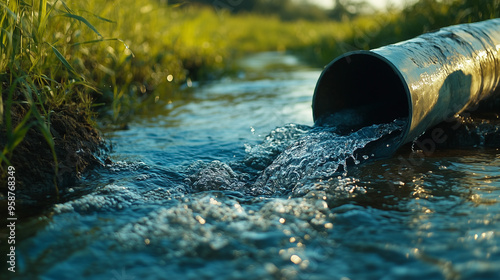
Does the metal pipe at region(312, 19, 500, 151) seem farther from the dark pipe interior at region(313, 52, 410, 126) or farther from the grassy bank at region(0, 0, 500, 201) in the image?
the grassy bank at region(0, 0, 500, 201)

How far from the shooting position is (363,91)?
147 inches

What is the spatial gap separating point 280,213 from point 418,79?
1257 millimetres

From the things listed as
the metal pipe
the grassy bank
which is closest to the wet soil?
the grassy bank

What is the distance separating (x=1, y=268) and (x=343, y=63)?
2544mm

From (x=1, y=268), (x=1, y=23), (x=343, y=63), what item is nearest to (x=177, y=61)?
(x=343, y=63)

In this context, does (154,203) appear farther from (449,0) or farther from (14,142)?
(449,0)

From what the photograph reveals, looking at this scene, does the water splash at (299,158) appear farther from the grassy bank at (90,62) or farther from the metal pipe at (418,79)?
the grassy bank at (90,62)

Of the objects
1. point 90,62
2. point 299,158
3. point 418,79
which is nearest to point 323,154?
point 299,158

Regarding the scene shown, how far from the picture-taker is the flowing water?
1618 mm

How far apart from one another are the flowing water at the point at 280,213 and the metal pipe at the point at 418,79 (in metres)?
0.28

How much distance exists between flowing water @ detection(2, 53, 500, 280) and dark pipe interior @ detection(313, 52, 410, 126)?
32 cm

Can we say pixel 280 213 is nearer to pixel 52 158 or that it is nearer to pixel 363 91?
pixel 52 158

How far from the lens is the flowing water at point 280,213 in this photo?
1.62 m

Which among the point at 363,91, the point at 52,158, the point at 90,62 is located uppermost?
the point at 90,62
